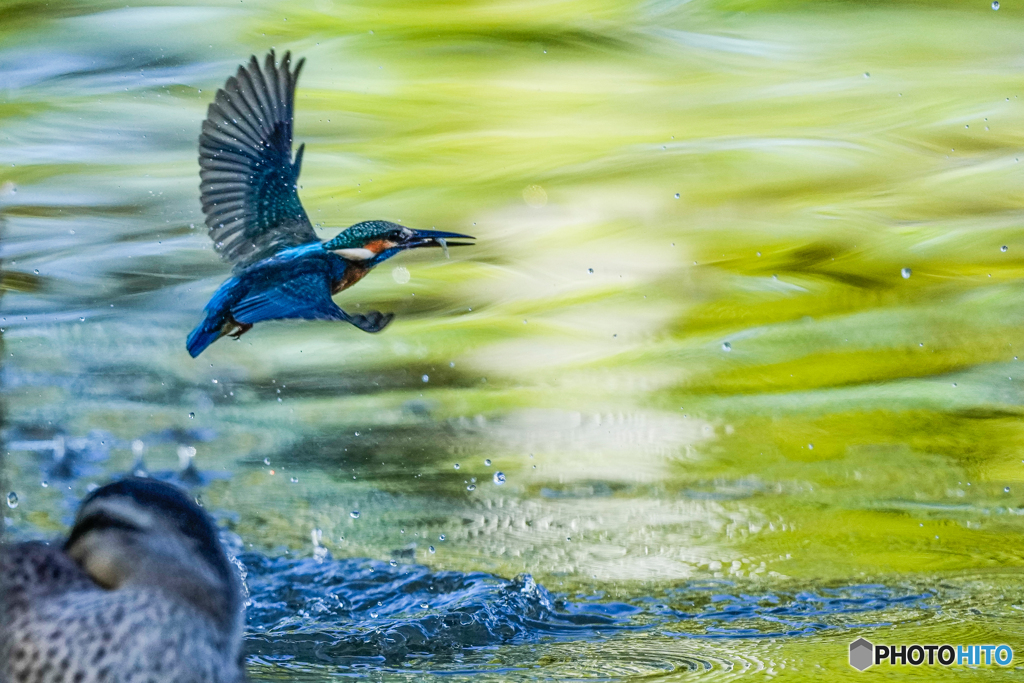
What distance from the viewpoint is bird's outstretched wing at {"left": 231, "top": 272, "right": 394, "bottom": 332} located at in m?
1.49

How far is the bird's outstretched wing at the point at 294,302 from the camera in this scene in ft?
4.89

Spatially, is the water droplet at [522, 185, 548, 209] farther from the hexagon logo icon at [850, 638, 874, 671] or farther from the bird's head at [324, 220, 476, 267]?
the hexagon logo icon at [850, 638, 874, 671]

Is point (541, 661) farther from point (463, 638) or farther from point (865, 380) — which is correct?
point (865, 380)

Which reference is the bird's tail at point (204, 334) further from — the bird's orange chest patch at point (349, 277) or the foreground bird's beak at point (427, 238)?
the foreground bird's beak at point (427, 238)

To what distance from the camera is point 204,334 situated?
60.0 inches

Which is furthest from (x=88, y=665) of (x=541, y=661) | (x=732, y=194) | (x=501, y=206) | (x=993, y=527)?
(x=993, y=527)

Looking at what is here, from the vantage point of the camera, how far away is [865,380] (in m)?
1.80

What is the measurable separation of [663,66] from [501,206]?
370mm

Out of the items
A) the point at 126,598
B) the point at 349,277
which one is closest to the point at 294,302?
the point at 349,277

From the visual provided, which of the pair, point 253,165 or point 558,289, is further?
point 558,289

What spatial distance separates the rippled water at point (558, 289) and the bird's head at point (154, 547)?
26.2 inches

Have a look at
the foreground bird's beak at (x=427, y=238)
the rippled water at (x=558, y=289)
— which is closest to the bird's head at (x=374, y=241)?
the foreground bird's beak at (x=427, y=238)

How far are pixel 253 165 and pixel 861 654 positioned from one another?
3.57 feet

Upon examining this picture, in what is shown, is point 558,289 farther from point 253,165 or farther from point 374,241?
point 253,165
